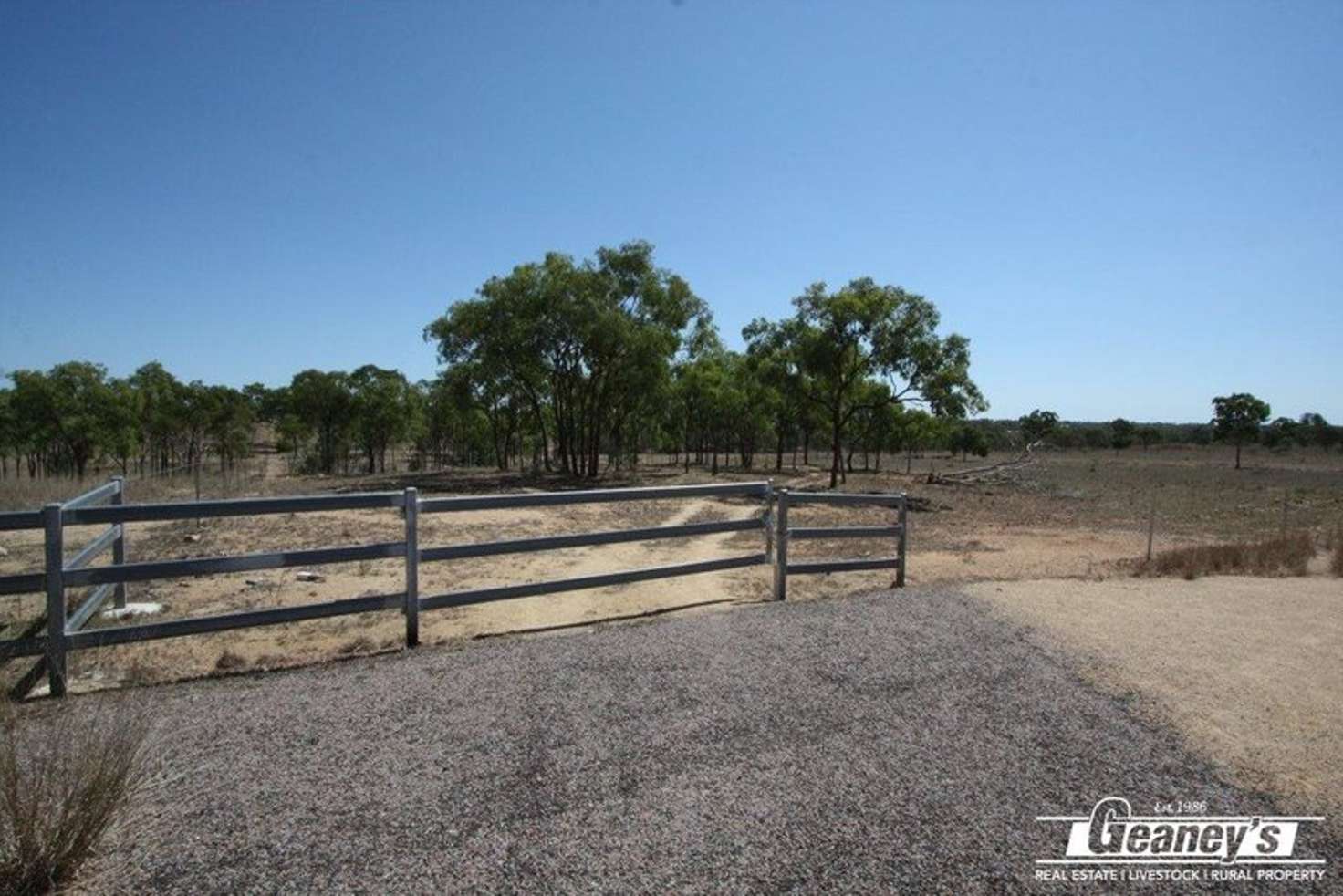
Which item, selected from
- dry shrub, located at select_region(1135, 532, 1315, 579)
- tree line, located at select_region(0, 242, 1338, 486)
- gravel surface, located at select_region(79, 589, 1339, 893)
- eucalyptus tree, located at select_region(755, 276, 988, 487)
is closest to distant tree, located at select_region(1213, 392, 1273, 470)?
tree line, located at select_region(0, 242, 1338, 486)

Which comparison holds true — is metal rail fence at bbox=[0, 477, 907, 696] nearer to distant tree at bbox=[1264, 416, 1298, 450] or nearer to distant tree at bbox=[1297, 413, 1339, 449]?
distant tree at bbox=[1264, 416, 1298, 450]

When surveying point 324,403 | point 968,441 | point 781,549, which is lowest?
point 781,549

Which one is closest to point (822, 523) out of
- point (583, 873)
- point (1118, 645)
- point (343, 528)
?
point (343, 528)

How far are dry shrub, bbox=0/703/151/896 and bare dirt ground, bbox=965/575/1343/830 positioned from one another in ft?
16.4

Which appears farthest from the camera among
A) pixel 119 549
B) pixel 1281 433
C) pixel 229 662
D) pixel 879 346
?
pixel 1281 433

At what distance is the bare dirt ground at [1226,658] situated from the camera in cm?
426

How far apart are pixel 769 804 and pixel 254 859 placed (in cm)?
223

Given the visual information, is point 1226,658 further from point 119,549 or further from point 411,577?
point 119,549

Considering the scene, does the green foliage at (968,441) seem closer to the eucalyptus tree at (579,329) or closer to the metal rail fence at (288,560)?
the eucalyptus tree at (579,329)

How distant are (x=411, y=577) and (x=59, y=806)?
10.4 feet

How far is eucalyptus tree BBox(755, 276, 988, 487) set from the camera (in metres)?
28.4

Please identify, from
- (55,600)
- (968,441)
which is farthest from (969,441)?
(55,600)

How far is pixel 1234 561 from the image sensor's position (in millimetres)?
11523

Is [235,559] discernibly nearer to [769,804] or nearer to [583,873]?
[583,873]
